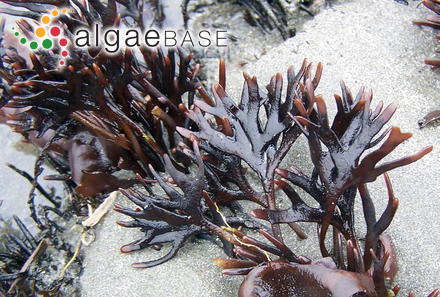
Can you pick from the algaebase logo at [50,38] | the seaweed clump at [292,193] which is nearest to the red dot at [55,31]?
the algaebase logo at [50,38]

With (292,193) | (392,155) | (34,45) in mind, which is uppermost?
(34,45)

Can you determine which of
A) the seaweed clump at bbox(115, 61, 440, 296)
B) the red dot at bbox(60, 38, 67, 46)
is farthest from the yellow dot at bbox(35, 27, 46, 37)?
the seaweed clump at bbox(115, 61, 440, 296)

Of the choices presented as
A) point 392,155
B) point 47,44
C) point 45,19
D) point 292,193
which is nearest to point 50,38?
point 47,44

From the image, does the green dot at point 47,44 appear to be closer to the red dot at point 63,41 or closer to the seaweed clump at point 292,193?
the red dot at point 63,41

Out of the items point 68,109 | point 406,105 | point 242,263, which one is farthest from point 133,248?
point 406,105

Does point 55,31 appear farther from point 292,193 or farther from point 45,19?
point 292,193

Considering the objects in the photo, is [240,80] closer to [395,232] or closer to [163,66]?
[163,66]
